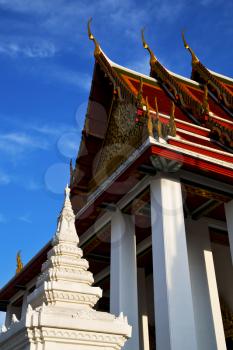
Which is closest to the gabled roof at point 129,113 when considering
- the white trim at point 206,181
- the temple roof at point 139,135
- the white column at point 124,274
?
the temple roof at point 139,135

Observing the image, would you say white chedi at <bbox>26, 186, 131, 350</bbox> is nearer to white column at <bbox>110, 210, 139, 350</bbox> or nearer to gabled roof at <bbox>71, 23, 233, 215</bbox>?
white column at <bbox>110, 210, 139, 350</bbox>

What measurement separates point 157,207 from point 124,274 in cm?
125

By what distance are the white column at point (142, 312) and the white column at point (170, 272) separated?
3688 mm

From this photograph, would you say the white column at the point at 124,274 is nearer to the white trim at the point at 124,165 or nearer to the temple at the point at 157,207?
the temple at the point at 157,207

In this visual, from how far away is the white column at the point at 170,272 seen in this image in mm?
4852

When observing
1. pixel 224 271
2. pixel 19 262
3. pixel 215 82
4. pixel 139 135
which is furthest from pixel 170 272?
pixel 19 262

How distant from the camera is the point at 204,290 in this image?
21.6 feet

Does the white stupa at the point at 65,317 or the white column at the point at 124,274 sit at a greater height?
the white column at the point at 124,274

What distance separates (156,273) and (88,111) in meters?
4.37

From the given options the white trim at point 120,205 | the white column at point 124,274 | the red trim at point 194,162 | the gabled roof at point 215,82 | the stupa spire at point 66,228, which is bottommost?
the stupa spire at point 66,228

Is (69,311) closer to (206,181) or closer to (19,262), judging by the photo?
(206,181)

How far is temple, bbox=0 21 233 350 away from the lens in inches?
208

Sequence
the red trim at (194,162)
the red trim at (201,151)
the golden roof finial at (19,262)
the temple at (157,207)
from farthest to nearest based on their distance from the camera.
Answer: the golden roof finial at (19,262) < the red trim at (201,151) < the red trim at (194,162) < the temple at (157,207)

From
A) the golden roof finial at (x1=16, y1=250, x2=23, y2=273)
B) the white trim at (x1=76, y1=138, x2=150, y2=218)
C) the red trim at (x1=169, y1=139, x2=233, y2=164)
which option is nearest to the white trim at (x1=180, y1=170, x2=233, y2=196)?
the red trim at (x1=169, y1=139, x2=233, y2=164)
